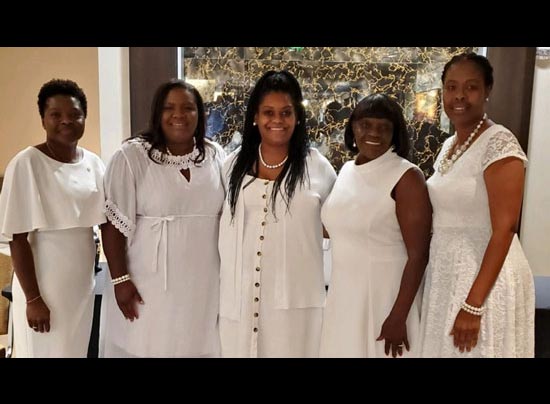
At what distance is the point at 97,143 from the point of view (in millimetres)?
3918

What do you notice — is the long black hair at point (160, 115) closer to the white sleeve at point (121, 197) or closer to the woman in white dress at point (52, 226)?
the white sleeve at point (121, 197)

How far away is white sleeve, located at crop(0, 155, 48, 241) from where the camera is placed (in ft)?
5.93

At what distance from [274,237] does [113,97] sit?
1693 mm

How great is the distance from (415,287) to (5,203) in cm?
147

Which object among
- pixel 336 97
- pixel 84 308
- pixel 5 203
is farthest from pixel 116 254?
pixel 336 97

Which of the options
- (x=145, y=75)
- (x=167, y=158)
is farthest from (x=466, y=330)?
(x=145, y=75)

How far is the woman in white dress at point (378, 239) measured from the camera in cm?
171

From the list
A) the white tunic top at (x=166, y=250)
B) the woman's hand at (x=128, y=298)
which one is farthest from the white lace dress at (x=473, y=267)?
the woman's hand at (x=128, y=298)

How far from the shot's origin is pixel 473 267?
155 centimetres

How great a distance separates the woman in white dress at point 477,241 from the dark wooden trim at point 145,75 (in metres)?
1.86

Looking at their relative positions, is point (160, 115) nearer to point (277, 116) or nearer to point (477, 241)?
point (277, 116)

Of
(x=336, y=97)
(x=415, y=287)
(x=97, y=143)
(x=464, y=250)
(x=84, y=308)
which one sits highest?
(x=336, y=97)
